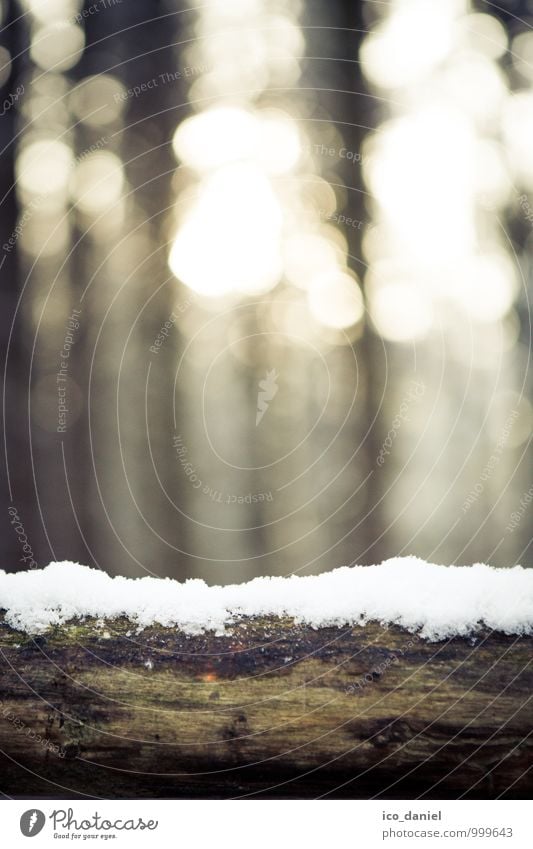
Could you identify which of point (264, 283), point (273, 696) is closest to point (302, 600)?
point (273, 696)

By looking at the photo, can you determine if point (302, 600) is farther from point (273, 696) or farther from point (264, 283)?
point (264, 283)

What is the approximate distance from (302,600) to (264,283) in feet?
6.42

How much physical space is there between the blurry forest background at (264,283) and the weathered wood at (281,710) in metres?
1.72

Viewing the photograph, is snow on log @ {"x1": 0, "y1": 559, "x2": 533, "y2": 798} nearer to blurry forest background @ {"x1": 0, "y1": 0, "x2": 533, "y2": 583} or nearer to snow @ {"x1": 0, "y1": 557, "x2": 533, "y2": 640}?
snow @ {"x1": 0, "y1": 557, "x2": 533, "y2": 640}

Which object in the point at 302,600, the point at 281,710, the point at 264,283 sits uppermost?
the point at 264,283

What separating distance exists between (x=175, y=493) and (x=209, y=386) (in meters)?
0.61

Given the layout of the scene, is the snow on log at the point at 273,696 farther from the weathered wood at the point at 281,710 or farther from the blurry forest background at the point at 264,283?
the blurry forest background at the point at 264,283

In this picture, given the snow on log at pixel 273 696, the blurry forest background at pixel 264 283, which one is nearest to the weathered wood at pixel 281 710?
the snow on log at pixel 273 696

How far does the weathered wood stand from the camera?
0.75m

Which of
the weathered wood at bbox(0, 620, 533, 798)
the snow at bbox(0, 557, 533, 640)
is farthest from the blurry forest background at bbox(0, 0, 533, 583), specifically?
the weathered wood at bbox(0, 620, 533, 798)

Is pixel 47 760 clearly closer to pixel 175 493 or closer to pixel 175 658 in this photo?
pixel 175 658

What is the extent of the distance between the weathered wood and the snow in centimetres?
2

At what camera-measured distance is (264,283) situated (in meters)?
2.55

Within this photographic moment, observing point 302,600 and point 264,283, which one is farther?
point 264,283
